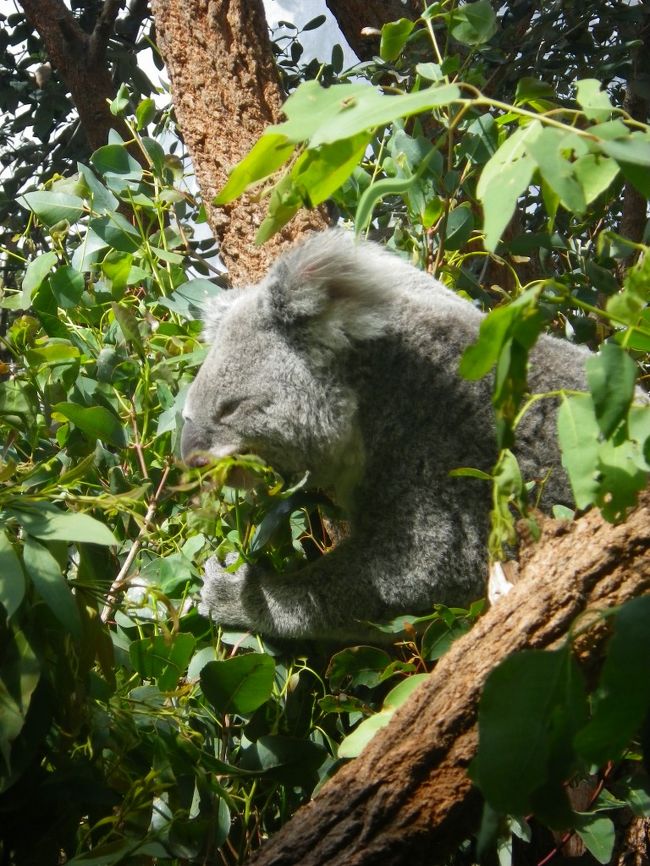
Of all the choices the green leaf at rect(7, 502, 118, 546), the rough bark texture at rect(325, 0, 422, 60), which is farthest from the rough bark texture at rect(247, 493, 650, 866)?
the rough bark texture at rect(325, 0, 422, 60)

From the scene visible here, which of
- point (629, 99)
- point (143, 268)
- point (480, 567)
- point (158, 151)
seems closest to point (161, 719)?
point (480, 567)

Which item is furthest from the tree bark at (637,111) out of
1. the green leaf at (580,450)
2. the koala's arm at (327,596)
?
the green leaf at (580,450)

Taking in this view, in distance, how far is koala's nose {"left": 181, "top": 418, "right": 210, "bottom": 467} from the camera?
88.4 inches

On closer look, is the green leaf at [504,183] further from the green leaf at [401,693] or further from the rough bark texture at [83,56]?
the rough bark texture at [83,56]

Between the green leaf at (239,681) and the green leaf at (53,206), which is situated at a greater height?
the green leaf at (53,206)

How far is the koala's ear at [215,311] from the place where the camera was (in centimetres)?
256

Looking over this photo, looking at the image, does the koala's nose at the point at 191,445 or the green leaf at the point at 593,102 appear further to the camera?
the koala's nose at the point at 191,445

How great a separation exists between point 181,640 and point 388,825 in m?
0.59

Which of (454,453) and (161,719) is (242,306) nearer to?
(454,453)

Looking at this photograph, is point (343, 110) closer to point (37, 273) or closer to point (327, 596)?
point (37, 273)

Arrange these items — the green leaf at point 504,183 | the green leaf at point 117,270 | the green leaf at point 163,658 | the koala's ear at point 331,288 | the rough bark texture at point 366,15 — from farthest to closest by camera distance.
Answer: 1. the rough bark texture at point 366,15
2. the green leaf at point 117,270
3. the koala's ear at point 331,288
4. the green leaf at point 163,658
5. the green leaf at point 504,183

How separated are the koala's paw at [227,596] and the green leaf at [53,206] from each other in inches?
41.3

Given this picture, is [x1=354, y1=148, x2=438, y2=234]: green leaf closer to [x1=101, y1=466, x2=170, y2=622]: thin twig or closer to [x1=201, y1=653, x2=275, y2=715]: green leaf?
[x1=101, y1=466, x2=170, y2=622]: thin twig

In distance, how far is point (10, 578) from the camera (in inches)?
49.6
